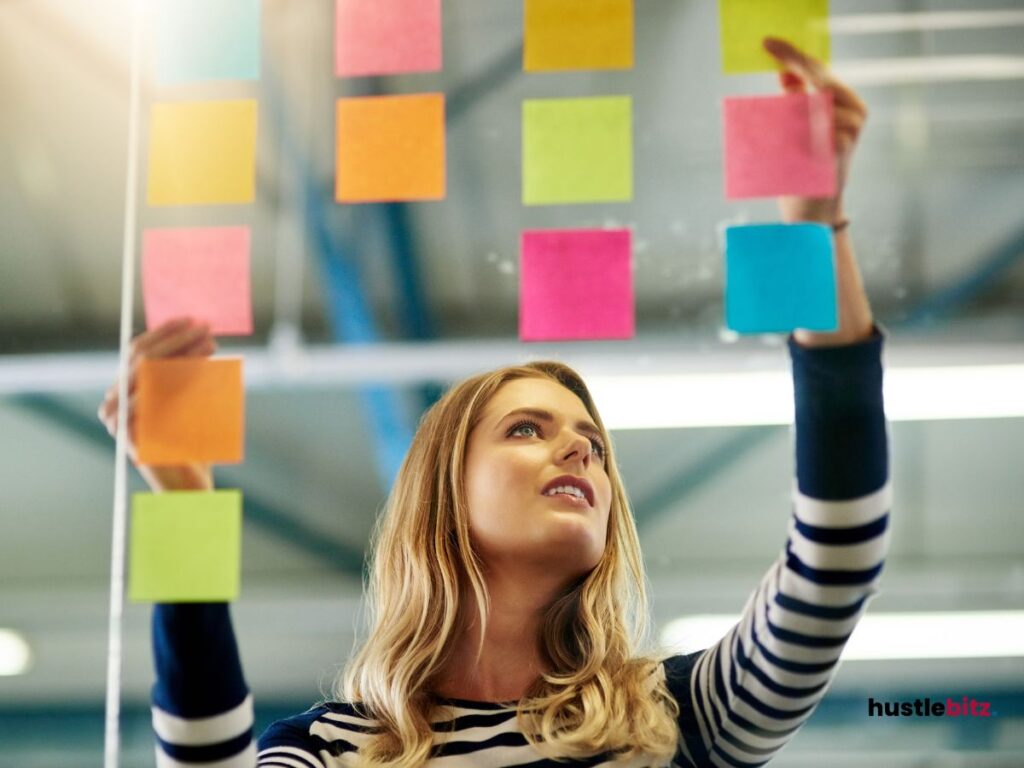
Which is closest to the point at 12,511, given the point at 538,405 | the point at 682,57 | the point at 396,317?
the point at 396,317

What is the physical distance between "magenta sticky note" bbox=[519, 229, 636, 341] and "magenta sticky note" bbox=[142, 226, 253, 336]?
0.21 metres

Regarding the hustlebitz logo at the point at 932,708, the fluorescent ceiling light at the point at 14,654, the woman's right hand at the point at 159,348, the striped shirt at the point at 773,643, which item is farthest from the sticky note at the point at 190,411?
the fluorescent ceiling light at the point at 14,654

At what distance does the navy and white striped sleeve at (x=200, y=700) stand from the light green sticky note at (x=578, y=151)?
15.0 inches

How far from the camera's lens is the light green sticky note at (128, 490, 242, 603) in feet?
2.51

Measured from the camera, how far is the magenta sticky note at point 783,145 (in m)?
0.75

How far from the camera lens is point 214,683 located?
2.39 ft

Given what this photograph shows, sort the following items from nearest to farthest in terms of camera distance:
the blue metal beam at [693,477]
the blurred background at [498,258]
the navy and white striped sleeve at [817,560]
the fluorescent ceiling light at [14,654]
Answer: the navy and white striped sleeve at [817,560]
the blurred background at [498,258]
the blue metal beam at [693,477]
the fluorescent ceiling light at [14,654]

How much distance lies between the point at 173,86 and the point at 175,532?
14.5 inches

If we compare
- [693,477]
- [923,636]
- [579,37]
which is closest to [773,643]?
[579,37]

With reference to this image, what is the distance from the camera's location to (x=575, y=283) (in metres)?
0.77

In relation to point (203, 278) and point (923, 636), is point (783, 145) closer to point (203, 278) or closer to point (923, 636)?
point (203, 278)

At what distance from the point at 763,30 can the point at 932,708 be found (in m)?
0.52

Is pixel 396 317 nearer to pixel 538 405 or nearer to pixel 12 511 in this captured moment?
pixel 538 405

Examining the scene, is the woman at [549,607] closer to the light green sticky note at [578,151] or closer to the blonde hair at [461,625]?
the blonde hair at [461,625]
